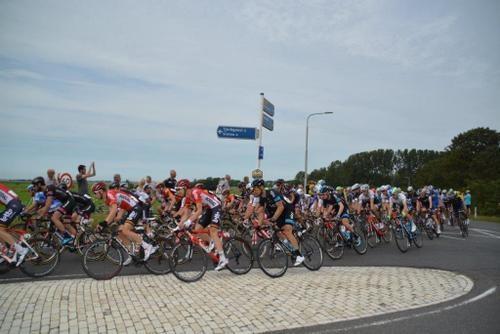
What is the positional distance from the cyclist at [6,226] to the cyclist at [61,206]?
112cm

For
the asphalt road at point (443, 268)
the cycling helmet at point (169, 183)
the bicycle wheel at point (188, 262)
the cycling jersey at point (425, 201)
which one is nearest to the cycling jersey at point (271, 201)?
the bicycle wheel at point (188, 262)

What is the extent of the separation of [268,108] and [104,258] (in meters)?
10.3

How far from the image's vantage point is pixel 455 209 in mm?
15117

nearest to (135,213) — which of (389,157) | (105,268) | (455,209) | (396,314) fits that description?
(105,268)

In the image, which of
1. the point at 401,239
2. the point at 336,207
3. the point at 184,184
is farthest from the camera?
the point at 401,239

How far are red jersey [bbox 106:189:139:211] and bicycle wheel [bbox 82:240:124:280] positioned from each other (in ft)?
2.86

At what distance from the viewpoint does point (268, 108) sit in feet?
49.6

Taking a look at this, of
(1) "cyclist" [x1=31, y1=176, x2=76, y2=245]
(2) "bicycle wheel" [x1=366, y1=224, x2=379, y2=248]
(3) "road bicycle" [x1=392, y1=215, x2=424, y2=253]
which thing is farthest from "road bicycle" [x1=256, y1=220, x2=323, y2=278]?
(1) "cyclist" [x1=31, y1=176, x2=76, y2=245]

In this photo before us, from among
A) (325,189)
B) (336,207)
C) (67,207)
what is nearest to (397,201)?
(336,207)

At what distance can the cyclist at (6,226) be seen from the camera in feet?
20.4

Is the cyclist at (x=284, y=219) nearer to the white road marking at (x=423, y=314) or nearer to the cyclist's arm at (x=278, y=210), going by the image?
the cyclist's arm at (x=278, y=210)

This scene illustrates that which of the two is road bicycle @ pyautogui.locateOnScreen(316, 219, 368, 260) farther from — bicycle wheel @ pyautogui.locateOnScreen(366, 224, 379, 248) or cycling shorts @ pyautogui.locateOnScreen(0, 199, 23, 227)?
cycling shorts @ pyautogui.locateOnScreen(0, 199, 23, 227)

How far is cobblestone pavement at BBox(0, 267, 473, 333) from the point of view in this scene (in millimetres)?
4359

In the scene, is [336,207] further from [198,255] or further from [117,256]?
[117,256]
